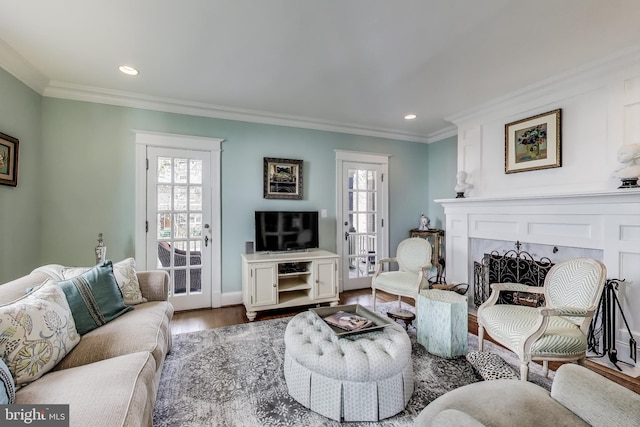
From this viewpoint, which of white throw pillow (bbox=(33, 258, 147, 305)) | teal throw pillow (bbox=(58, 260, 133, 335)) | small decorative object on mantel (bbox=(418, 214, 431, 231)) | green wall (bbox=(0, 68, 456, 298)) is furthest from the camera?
small decorative object on mantel (bbox=(418, 214, 431, 231))

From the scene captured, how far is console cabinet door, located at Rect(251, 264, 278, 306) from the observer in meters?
3.08

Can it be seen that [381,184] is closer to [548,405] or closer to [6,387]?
[548,405]

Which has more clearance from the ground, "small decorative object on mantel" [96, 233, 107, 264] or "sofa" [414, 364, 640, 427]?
"small decorative object on mantel" [96, 233, 107, 264]

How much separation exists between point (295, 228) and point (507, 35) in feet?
9.23

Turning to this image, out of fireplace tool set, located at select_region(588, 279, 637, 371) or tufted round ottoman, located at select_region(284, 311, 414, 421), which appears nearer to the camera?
tufted round ottoman, located at select_region(284, 311, 414, 421)

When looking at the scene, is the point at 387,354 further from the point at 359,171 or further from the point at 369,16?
the point at 359,171

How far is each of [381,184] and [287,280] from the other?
211 centimetres

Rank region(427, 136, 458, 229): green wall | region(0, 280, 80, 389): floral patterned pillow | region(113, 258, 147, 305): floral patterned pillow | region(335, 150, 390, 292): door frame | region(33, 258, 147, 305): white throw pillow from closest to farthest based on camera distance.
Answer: region(0, 280, 80, 389): floral patterned pillow < region(33, 258, 147, 305): white throw pillow < region(113, 258, 147, 305): floral patterned pillow < region(335, 150, 390, 292): door frame < region(427, 136, 458, 229): green wall

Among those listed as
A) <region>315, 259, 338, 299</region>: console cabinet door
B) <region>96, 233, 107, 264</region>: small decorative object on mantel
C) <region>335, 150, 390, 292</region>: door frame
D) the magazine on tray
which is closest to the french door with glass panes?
<region>96, 233, 107, 264</region>: small decorative object on mantel

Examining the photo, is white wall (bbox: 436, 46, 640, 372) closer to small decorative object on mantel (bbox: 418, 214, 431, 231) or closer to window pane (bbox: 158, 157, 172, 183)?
small decorative object on mantel (bbox: 418, 214, 431, 231)

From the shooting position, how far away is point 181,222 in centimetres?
331

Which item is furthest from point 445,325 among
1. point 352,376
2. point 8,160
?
point 8,160

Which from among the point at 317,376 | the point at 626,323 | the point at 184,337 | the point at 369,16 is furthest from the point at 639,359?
the point at 184,337

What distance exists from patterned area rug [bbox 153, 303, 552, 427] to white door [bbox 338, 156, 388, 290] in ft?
5.78
